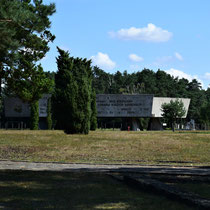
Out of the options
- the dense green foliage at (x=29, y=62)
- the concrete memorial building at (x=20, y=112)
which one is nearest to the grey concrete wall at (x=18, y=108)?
the concrete memorial building at (x=20, y=112)

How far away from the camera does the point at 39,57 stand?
27547 millimetres

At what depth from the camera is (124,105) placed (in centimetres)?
6369

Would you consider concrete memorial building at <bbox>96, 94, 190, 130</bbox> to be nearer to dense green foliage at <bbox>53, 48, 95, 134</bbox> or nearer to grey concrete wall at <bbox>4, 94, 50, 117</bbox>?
grey concrete wall at <bbox>4, 94, 50, 117</bbox>

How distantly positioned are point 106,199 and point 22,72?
2103cm

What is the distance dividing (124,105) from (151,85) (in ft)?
175

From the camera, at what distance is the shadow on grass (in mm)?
6066

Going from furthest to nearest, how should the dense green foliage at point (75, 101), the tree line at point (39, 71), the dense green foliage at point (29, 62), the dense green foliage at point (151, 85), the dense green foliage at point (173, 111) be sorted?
the dense green foliage at point (151, 85), the dense green foliage at point (173, 111), the dense green foliage at point (75, 101), the dense green foliage at point (29, 62), the tree line at point (39, 71)

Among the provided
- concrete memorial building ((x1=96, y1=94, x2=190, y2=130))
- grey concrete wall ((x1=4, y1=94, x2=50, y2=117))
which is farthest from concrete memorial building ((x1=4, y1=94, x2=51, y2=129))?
concrete memorial building ((x1=96, y1=94, x2=190, y2=130))

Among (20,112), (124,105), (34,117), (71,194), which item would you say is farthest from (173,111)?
(71,194)

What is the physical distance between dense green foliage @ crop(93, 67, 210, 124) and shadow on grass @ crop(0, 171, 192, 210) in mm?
94417

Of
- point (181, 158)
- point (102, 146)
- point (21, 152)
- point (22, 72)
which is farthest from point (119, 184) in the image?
point (22, 72)

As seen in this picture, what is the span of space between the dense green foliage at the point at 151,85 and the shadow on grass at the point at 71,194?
310 ft

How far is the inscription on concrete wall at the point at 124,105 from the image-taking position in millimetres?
63219

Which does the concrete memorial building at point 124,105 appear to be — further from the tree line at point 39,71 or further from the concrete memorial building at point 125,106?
the tree line at point 39,71
